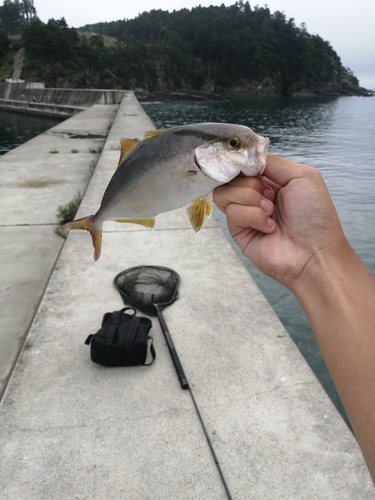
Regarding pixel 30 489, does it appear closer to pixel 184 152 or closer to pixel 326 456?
pixel 326 456

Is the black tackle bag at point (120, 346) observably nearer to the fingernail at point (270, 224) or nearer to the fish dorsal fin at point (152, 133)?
the fingernail at point (270, 224)

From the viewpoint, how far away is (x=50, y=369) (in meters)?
3.23

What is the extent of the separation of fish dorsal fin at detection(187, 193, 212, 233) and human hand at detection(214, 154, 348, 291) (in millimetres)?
90

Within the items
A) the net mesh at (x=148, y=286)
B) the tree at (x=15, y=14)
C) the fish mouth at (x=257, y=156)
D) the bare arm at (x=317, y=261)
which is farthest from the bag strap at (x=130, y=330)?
the tree at (x=15, y=14)

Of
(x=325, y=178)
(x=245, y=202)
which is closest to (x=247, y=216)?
(x=245, y=202)

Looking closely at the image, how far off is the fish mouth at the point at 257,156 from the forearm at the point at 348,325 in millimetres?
558

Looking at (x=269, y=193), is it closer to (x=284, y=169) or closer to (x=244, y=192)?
(x=284, y=169)

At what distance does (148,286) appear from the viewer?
429cm

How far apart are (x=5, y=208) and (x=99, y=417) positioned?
227 inches

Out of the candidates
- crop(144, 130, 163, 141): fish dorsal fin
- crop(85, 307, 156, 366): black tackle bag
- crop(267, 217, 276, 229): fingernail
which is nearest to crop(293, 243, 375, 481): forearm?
crop(267, 217, 276, 229): fingernail

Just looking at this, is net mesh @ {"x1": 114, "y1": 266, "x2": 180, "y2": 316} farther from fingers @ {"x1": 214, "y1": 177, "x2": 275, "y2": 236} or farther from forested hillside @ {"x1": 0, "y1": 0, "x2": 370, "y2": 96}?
forested hillside @ {"x1": 0, "y1": 0, "x2": 370, "y2": 96}

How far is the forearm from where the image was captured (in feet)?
4.42

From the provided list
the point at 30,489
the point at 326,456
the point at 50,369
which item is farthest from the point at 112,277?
the point at 326,456

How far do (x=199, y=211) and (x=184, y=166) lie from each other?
238 mm
